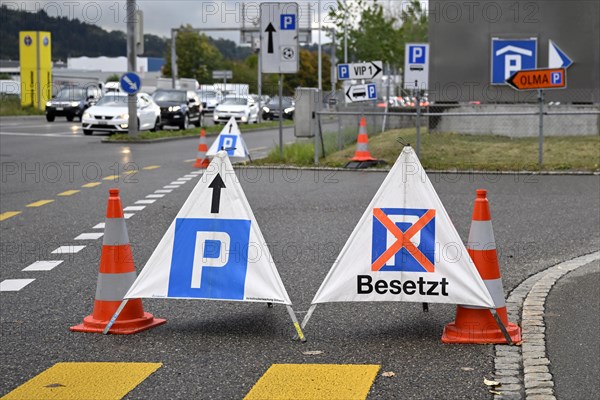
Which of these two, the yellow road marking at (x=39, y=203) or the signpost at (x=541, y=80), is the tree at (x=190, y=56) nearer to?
the signpost at (x=541, y=80)

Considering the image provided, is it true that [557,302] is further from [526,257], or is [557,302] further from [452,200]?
[452,200]

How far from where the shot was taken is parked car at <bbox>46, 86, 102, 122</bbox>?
53156 mm

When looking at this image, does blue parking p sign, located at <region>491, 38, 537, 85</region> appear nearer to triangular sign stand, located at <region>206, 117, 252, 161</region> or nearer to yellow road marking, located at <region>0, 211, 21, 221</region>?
triangular sign stand, located at <region>206, 117, 252, 161</region>

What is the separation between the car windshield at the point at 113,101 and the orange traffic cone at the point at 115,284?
29.9 m

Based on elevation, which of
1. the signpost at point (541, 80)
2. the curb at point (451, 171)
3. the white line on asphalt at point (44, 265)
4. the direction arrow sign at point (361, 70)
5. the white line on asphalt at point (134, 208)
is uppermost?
the direction arrow sign at point (361, 70)

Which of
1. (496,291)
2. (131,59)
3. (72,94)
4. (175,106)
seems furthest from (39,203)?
(72,94)

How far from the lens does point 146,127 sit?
38219 mm

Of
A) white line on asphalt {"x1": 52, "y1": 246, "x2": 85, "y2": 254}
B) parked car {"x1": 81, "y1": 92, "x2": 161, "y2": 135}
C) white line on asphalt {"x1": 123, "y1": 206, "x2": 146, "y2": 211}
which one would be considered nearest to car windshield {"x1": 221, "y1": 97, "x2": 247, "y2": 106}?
parked car {"x1": 81, "y1": 92, "x2": 161, "y2": 135}

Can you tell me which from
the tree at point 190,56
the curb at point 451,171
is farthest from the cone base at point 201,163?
the tree at point 190,56

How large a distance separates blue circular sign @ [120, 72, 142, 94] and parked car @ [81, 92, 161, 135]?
349 centimetres

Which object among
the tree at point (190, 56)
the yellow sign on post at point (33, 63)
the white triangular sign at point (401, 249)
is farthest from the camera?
the tree at point (190, 56)

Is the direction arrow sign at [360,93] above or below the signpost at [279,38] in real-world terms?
below

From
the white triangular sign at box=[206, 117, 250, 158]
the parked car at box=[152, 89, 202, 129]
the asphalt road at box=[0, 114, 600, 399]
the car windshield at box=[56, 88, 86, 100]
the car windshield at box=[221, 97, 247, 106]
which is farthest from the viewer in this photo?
the car windshield at box=[56, 88, 86, 100]

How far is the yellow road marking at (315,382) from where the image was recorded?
233 inches
